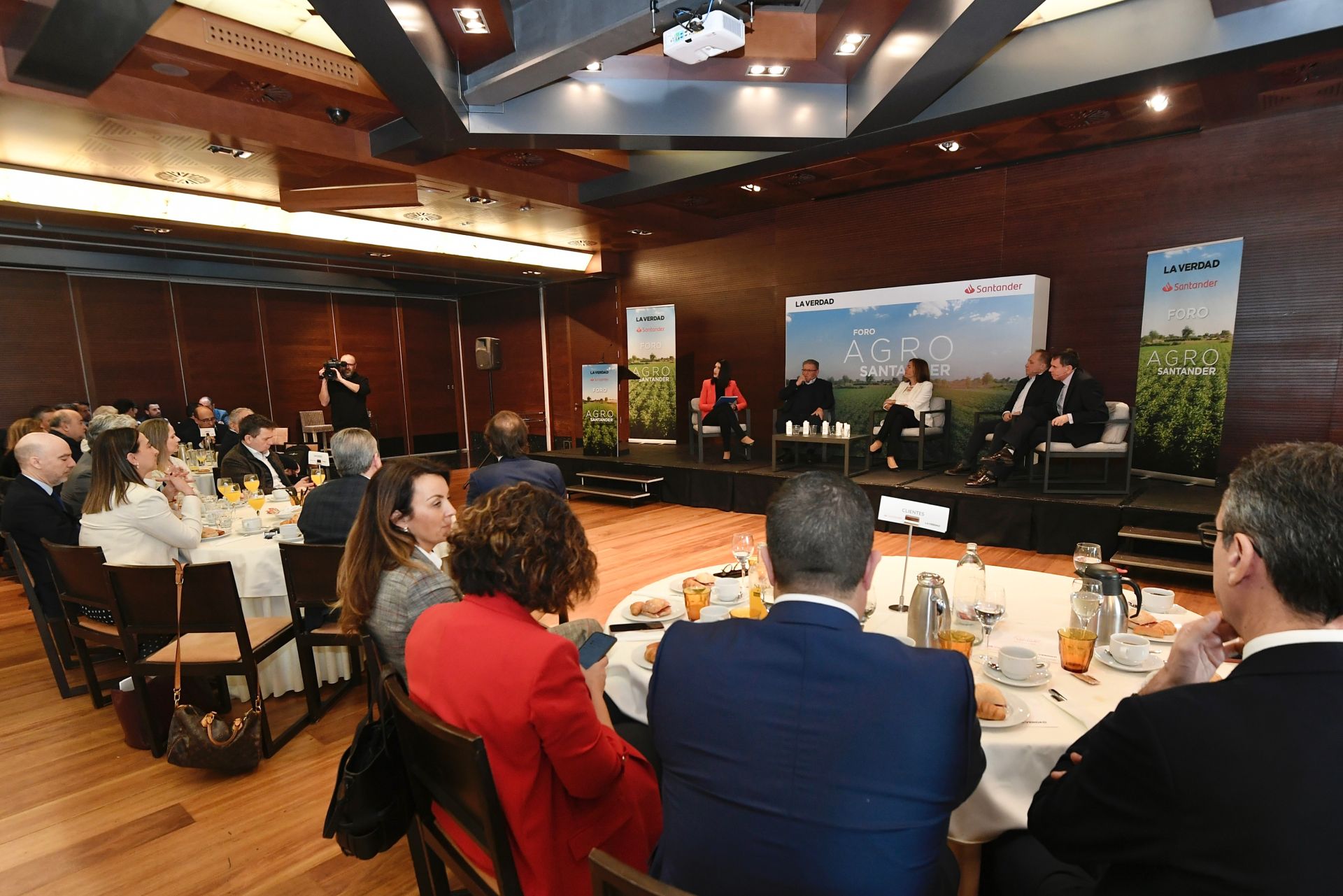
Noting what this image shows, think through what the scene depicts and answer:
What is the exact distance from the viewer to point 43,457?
3.26 meters

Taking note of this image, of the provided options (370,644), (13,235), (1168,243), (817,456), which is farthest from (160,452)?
(1168,243)

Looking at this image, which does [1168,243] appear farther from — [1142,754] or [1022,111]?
[1142,754]

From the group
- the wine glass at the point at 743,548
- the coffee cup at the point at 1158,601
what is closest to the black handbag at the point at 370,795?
the wine glass at the point at 743,548

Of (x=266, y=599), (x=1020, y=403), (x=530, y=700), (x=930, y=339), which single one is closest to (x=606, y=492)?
(x=930, y=339)

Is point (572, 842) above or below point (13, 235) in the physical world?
below

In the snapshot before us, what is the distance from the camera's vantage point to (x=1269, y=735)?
0.79 m

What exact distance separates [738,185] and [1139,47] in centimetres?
382

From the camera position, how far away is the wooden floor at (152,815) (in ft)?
6.89

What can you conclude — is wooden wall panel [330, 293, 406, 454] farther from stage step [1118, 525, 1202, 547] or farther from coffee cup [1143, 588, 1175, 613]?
coffee cup [1143, 588, 1175, 613]

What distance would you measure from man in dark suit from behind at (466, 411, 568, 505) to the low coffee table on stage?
11.7 ft

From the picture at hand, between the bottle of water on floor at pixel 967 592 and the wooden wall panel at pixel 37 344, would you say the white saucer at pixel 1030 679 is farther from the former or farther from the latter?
the wooden wall panel at pixel 37 344

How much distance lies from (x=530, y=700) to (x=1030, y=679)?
3.87 feet

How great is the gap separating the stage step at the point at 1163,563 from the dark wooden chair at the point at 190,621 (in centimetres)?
543

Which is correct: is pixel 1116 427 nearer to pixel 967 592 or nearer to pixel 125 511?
pixel 967 592
